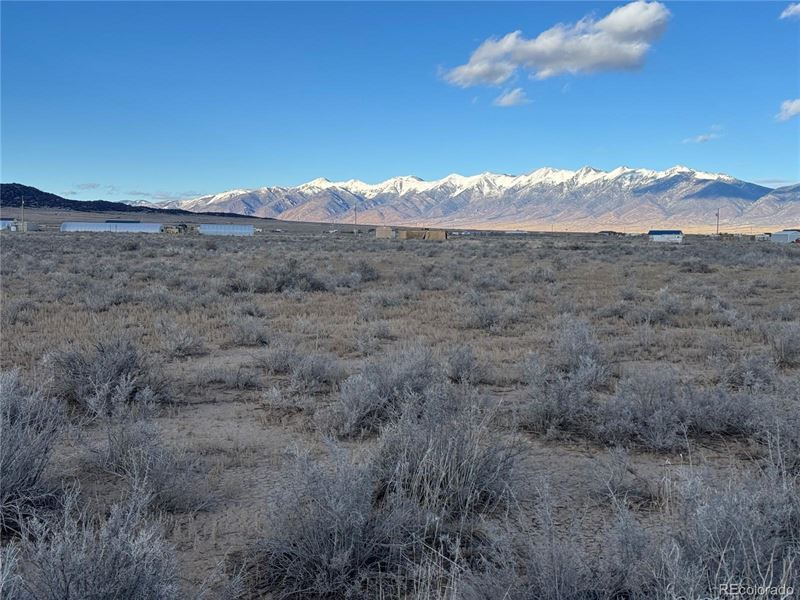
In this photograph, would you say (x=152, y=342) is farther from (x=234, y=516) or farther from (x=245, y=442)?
(x=234, y=516)

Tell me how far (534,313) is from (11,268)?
1922 cm

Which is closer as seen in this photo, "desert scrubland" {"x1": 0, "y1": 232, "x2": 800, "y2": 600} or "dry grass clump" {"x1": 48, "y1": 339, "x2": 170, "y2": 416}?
"desert scrubland" {"x1": 0, "y1": 232, "x2": 800, "y2": 600}

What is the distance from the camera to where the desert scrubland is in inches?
113

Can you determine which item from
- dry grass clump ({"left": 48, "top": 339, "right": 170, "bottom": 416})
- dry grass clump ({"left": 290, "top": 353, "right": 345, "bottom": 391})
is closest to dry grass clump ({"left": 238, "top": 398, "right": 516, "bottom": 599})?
dry grass clump ({"left": 290, "top": 353, "right": 345, "bottom": 391})

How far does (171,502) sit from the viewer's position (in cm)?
416

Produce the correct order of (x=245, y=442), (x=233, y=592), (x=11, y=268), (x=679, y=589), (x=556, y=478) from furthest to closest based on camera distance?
1. (x=11, y=268)
2. (x=245, y=442)
3. (x=556, y=478)
4. (x=233, y=592)
5. (x=679, y=589)

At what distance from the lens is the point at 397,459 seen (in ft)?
14.4

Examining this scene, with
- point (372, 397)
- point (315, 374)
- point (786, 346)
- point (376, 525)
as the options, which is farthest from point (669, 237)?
point (376, 525)

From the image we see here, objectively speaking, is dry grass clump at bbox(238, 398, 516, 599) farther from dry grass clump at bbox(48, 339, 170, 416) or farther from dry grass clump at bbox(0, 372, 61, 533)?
dry grass clump at bbox(48, 339, 170, 416)

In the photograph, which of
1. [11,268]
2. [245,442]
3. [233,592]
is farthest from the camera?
[11,268]

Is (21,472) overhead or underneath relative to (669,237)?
underneath

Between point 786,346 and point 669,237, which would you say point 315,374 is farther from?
point 669,237

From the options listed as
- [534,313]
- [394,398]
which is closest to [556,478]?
[394,398]

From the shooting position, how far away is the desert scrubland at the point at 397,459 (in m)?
2.86
